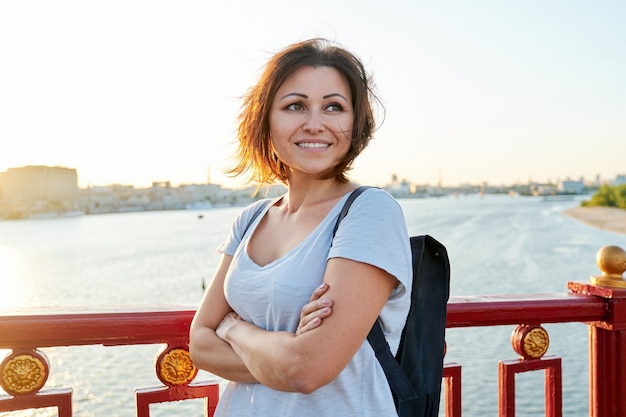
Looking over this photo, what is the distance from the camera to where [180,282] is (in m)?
25.8

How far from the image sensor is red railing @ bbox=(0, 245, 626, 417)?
140 cm

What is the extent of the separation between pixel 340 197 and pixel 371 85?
30 cm

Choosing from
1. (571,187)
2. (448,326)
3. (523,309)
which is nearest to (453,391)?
(448,326)

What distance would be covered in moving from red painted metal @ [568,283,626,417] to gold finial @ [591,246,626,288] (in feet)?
0.08

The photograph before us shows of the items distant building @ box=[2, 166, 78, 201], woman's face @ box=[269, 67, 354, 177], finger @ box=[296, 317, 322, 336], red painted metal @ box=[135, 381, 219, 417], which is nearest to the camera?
finger @ box=[296, 317, 322, 336]

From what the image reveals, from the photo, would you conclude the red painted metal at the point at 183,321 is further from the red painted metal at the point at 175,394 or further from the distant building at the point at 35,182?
the distant building at the point at 35,182

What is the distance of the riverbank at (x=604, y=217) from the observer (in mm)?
49756

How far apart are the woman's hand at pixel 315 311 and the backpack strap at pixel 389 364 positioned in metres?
0.14

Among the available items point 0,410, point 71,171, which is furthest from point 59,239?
point 0,410

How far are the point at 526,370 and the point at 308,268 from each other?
98cm

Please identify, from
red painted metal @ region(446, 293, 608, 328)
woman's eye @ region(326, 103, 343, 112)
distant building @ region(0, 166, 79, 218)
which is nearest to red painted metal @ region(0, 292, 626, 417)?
red painted metal @ region(446, 293, 608, 328)

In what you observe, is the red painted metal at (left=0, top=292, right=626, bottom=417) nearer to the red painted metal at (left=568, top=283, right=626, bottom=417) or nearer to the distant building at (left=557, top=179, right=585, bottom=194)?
the red painted metal at (left=568, top=283, right=626, bottom=417)

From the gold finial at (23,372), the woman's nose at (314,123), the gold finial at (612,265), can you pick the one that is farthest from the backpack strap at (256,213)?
the gold finial at (612,265)

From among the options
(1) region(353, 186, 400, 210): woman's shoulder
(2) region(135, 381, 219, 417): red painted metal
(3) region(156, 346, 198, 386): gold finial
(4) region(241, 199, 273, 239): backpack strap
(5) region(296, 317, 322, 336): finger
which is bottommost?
(2) region(135, 381, 219, 417): red painted metal
